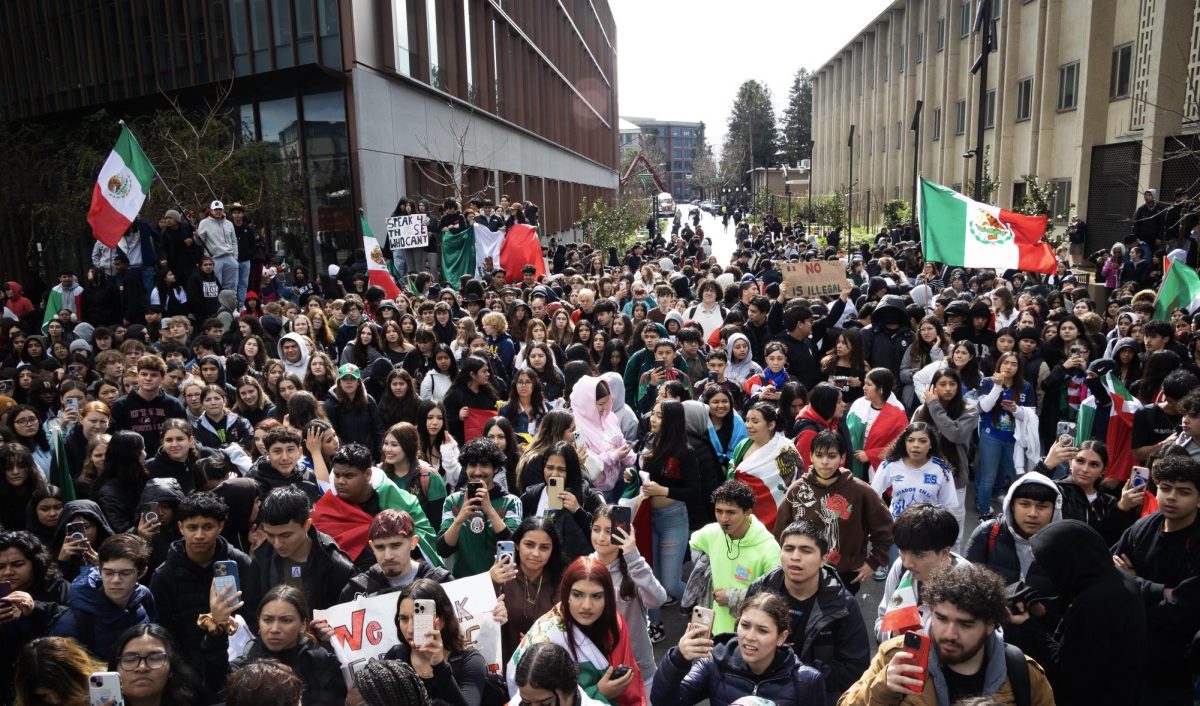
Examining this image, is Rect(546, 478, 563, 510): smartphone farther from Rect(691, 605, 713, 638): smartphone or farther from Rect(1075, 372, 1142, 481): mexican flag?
Rect(1075, 372, 1142, 481): mexican flag

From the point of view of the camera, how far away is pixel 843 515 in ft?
17.4

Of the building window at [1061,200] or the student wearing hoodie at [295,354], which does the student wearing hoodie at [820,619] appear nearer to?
the student wearing hoodie at [295,354]

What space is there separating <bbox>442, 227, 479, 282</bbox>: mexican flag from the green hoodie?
41.3 feet

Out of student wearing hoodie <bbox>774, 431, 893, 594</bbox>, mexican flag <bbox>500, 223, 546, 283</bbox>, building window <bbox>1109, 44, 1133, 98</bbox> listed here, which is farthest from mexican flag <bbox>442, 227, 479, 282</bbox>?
building window <bbox>1109, 44, 1133, 98</bbox>

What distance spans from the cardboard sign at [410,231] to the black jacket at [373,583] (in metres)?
12.0

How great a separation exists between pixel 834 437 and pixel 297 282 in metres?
14.6

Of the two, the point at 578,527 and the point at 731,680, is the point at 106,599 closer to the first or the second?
the point at 578,527

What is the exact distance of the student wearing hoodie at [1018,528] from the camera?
4.23m

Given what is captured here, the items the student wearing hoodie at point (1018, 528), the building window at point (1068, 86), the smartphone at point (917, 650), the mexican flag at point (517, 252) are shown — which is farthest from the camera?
the building window at point (1068, 86)

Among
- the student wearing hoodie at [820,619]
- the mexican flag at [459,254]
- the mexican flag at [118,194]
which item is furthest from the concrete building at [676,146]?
the student wearing hoodie at [820,619]

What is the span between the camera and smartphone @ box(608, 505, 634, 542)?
14.0 feet

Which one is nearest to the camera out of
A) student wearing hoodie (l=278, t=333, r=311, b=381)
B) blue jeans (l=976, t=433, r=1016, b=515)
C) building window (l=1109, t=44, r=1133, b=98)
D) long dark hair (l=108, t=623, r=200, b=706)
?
long dark hair (l=108, t=623, r=200, b=706)

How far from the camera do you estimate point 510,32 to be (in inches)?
1339

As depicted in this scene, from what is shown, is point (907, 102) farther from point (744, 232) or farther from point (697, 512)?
point (697, 512)
